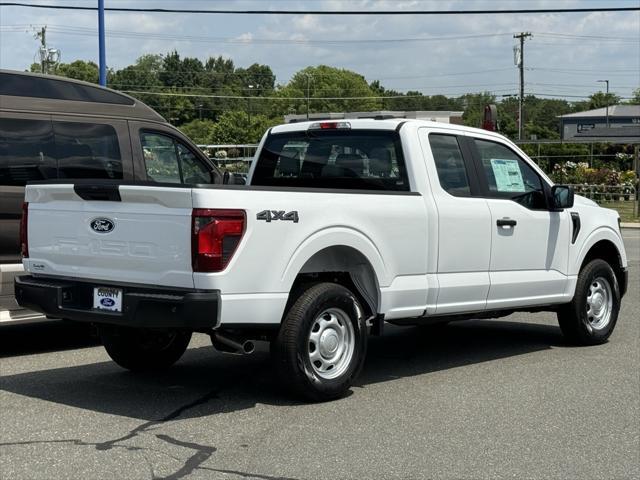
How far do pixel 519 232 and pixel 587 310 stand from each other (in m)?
1.49

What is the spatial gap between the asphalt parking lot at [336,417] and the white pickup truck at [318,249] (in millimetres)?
440

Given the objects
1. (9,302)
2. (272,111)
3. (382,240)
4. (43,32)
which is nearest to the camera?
(382,240)

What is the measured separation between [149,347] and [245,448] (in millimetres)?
2358

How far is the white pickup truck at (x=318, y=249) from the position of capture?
6.12 meters

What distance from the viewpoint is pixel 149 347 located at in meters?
7.77

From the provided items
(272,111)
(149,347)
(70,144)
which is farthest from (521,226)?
(272,111)

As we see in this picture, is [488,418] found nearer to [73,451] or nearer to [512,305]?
[512,305]

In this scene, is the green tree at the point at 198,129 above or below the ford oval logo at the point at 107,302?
above

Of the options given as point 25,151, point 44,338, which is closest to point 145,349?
point 25,151

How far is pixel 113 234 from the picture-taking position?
6.45m

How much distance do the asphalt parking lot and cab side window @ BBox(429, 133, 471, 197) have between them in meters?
1.56

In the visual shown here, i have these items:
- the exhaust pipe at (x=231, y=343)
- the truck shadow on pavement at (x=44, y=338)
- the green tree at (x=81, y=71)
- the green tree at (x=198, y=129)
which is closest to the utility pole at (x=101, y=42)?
the truck shadow on pavement at (x=44, y=338)

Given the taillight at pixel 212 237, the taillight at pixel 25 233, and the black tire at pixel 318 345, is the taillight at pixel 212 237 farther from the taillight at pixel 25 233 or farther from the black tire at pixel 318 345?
the taillight at pixel 25 233

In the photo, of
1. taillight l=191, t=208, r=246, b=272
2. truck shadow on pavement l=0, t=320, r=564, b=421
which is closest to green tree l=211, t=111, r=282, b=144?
truck shadow on pavement l=0, t=320, r=564, b=421
